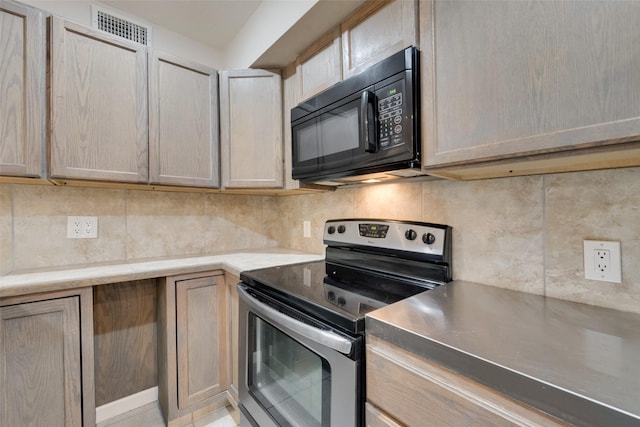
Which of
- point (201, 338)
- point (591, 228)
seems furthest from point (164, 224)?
point (591, 228)

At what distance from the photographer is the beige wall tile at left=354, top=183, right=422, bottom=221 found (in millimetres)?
1307

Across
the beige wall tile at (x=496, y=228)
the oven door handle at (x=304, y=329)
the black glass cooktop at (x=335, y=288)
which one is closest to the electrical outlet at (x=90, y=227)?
the black glass cooktop at (x=335, y=288)

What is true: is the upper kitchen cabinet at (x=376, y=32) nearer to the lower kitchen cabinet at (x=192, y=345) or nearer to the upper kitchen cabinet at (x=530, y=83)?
the upper kitchen cabinet at (x=530, y=83)

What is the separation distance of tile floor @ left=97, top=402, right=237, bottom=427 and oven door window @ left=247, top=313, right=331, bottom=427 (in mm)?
559

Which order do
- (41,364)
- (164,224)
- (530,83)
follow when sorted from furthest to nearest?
(164,224)
(41,364)
(530,83)

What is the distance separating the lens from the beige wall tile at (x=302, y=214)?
170cm

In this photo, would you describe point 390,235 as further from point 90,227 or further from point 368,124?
point 90,227

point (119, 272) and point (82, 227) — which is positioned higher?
point (82, 227)

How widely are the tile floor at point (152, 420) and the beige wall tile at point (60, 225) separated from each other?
94 cm

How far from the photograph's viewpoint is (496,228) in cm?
105

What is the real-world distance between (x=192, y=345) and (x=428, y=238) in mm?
1358

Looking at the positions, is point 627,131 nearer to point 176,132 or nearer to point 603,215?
point 603,215

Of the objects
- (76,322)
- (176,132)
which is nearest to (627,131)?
(176,132)

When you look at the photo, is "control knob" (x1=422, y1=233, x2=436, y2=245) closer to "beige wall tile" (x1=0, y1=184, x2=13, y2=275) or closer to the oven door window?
the oven door window
